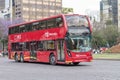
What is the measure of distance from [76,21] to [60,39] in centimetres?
188

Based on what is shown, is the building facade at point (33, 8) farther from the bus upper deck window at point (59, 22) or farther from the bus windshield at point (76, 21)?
the bus windshield at point (76, 21)

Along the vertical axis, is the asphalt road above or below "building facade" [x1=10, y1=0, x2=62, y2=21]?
below

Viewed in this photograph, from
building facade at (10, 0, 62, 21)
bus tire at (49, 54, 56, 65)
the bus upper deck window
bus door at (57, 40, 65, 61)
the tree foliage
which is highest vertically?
building facade at (10, 0, 62, 21)

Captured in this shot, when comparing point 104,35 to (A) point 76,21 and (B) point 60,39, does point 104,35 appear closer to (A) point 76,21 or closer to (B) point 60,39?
(B) point 60,39

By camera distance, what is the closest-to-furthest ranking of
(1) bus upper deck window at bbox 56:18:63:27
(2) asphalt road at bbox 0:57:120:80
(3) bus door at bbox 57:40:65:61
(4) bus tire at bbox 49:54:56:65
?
(2) asphalt road at bbox 0:57:120:80 < (1) bus upper deck window at bbox 56:18:63:27 < (3) bus door at bbox 57:40:65:61 < (4) bus tire at bbox 49:54:56:65

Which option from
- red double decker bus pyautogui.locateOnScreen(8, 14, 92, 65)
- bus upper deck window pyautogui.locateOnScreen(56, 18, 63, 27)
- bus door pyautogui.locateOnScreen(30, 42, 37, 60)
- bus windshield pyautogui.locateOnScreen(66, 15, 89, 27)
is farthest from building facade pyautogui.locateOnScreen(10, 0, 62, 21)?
bus windshield pyautogui.locateOnScreen(66, 15, 89, 27)

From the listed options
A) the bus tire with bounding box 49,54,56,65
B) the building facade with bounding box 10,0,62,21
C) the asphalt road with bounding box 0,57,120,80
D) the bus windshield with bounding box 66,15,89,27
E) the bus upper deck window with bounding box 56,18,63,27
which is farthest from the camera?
the building facade with bounding box 10,0,62,21

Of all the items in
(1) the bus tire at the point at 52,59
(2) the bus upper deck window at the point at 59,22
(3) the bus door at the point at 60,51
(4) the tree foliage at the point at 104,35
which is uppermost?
(2) the bus upper deck window at the point at 59,22

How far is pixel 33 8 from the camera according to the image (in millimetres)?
146625

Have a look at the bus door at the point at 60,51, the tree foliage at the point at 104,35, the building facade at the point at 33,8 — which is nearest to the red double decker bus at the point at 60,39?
the bus door at the point at 60,51

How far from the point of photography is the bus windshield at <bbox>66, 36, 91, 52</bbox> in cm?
2750

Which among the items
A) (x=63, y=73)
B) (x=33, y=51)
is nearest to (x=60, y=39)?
(x=33, y=51)

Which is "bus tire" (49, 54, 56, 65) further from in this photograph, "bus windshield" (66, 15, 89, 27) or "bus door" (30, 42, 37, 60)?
"bus windshield" (66, 15, 89, 27)

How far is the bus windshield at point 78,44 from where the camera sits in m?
27.5
